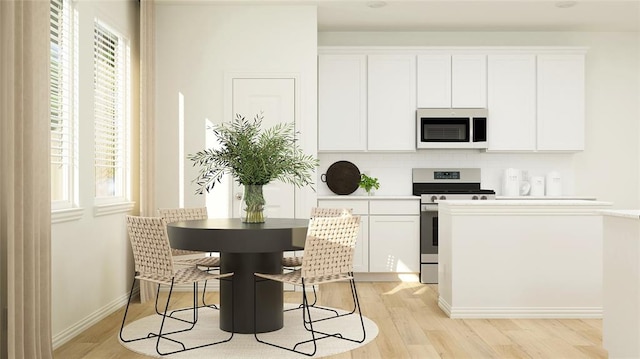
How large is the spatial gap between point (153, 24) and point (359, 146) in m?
2.37

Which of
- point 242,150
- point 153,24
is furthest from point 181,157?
point 242,150

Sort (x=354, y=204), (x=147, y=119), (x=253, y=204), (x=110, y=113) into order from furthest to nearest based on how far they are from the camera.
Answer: (x=354, y=204) → (x=147, y=119) → (x=110, y=113) → (x=253, y=204)

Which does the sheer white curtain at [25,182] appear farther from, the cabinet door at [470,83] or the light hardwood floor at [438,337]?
the cabinet door at [470,83]

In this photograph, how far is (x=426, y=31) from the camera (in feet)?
21.6

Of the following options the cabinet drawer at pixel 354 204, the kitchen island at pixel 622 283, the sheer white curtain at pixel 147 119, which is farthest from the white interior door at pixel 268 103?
the kitchen island at pixel 622 283

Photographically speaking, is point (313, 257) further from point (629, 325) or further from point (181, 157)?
point (181, 157)

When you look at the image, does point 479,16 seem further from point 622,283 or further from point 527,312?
point 622,283

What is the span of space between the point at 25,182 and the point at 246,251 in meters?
1.25

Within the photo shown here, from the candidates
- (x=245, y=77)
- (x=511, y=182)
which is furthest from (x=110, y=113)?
(x=511, y=182)

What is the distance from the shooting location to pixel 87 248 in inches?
165

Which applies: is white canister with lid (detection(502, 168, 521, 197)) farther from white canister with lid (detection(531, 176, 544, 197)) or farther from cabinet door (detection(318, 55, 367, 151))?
cabinet door (detection(318, 55, 367, 151))

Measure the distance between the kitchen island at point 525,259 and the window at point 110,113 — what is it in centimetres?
268

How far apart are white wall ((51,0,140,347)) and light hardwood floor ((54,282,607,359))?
139 millimetres

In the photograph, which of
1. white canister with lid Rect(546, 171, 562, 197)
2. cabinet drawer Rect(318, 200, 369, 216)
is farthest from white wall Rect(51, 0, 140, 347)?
white canister with lid Rect(546, 171, 562, 197)
